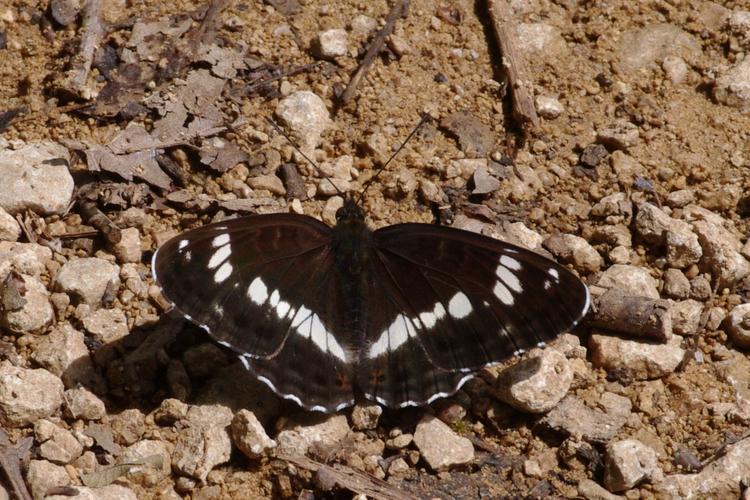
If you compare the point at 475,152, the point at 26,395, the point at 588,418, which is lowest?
the point at 26,395

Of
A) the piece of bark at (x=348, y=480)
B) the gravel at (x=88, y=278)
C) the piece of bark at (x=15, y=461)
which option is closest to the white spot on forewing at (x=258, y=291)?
the piece of bark at (x=348, y=480)

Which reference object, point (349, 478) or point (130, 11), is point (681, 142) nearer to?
point (349, 478)

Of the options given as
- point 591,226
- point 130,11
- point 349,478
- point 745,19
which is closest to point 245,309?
point 349,478

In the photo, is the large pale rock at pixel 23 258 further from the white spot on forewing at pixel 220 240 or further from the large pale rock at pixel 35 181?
the white spot on forewing at pixel 220 240

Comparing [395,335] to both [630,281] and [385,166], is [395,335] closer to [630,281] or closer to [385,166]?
[385,166]

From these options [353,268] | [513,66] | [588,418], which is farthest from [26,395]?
[513,66]

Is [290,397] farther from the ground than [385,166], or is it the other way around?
[385,166]

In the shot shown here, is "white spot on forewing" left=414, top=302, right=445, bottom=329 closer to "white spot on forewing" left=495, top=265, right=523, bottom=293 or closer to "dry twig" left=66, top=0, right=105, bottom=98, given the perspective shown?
"white spot on forewing" left=495, top=265, right=523, bottom=293
